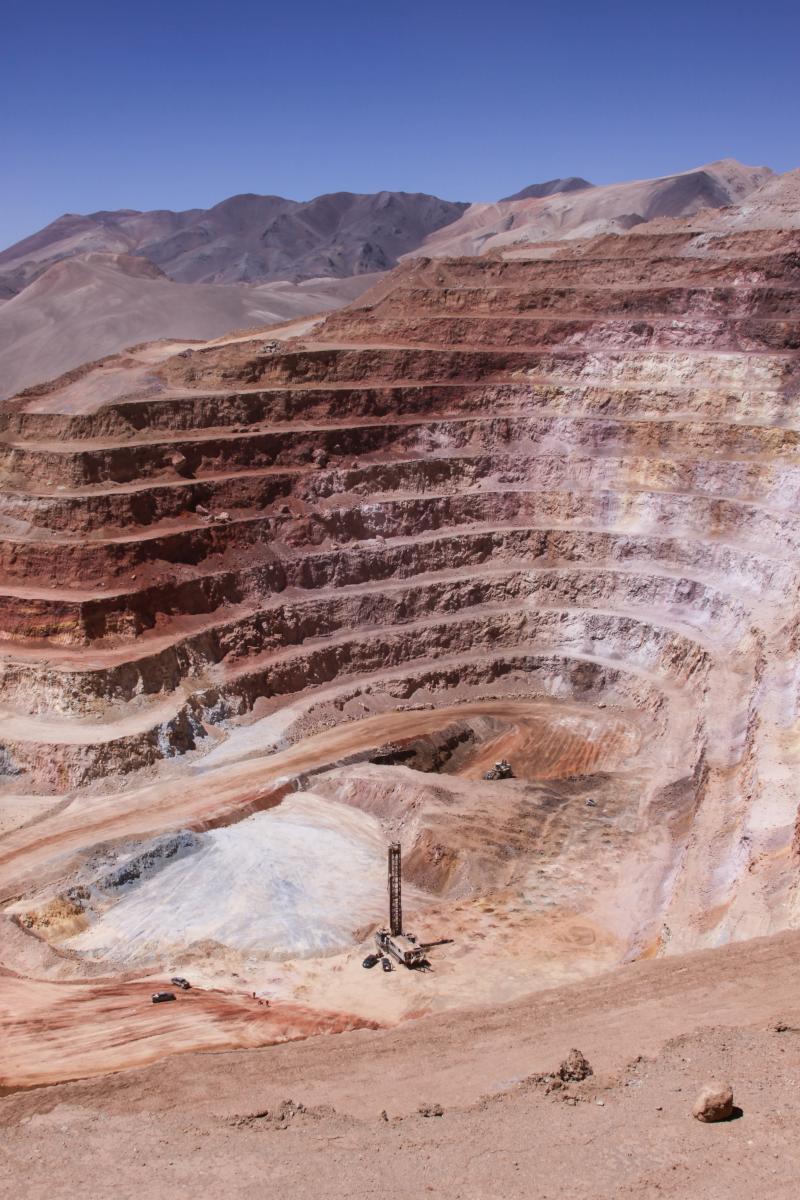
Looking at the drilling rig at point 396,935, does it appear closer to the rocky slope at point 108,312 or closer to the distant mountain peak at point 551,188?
the rocky slope at point 108,312

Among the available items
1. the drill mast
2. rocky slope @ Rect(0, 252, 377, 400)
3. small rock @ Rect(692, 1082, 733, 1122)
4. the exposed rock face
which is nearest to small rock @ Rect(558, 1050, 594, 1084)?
small rock @ Rect(692, 1082, 733, 1122)

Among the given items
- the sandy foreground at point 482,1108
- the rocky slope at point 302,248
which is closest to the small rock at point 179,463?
the sandy foreground at point 482,1108

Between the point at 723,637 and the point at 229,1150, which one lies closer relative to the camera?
the point at 229,1150

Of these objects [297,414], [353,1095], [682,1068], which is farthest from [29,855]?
[297,414]

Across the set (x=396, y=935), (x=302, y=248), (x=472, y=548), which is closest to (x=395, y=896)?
(x=396, y=935)

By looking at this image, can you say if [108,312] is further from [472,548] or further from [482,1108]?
[482,1108]

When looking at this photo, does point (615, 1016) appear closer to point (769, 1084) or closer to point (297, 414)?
point (769, 1084)
